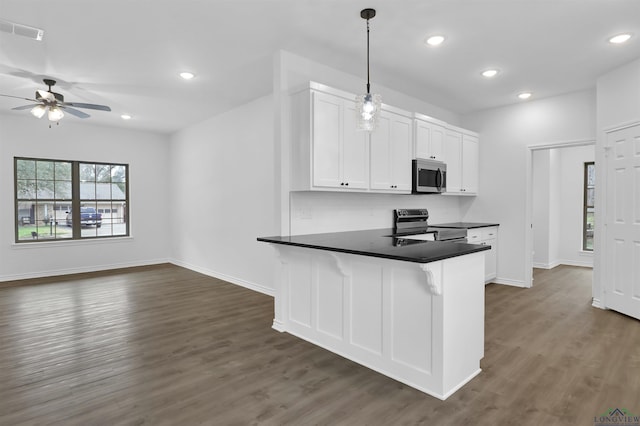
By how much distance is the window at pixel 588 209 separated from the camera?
22.8 feet

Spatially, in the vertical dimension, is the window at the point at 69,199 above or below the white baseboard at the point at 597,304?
above

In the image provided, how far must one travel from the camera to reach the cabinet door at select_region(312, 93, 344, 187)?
3.27 m

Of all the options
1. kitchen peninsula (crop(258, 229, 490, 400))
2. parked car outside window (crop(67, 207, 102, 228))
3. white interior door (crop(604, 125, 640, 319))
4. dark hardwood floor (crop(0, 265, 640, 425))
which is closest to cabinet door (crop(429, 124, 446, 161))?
white interior door (crop(604, 125, 640, 319))

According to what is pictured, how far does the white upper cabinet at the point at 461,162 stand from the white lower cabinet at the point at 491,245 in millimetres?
657

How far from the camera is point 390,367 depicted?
253 centimetres

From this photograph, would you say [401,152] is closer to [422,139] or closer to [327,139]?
[422,139]

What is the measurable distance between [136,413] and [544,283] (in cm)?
580

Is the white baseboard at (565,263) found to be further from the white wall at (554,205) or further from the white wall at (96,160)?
the white wall at (96,160)

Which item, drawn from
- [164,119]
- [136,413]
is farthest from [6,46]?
[136,413]

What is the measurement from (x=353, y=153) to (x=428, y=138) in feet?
4.91

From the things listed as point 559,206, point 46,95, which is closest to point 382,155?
point 46,95

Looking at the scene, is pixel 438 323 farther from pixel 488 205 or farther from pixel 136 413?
pixel 488 205

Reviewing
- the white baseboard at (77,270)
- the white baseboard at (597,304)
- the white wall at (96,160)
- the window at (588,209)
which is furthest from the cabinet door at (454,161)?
the white baseboard at (77,270)

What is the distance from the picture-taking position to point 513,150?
5.43 m
